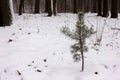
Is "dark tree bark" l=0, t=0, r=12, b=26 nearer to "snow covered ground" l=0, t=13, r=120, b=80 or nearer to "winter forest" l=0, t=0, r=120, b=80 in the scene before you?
"winter forest" l=0, t=0, r=120, b=80

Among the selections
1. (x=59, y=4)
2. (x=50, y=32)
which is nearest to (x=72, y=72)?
(x=50, y=32)

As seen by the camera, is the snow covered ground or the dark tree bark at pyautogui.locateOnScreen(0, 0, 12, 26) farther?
the dark tree bark at pyautogui.locateOnScreen(0, 0, 12, 26)

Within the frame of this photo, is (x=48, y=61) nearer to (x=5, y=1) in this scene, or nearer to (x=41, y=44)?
(x=41, y=44)

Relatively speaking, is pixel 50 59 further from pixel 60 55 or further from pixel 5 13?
pixel 5 13

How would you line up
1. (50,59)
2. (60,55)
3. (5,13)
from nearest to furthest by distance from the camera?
(50,59), (60,55), (5,13)

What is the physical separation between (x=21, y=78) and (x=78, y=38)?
166 cm

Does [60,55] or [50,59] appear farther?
[60,55]

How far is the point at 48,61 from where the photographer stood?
6.52 metres

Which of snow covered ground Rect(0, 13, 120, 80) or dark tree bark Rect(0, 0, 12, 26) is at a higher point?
dark tree bark Rect(0, 0, 12, 26)

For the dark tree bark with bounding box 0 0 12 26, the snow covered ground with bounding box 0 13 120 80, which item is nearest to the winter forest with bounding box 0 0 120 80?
the snow covered ground with bounding box 0 13 120 80

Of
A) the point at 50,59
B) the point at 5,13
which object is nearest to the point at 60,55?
the point at 50,59

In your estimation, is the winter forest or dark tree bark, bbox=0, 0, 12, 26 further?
dark tree bark, bbox=0, 0, 12, 26

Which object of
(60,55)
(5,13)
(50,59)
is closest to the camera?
(50,59)

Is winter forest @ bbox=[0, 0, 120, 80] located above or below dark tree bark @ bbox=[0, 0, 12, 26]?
below
